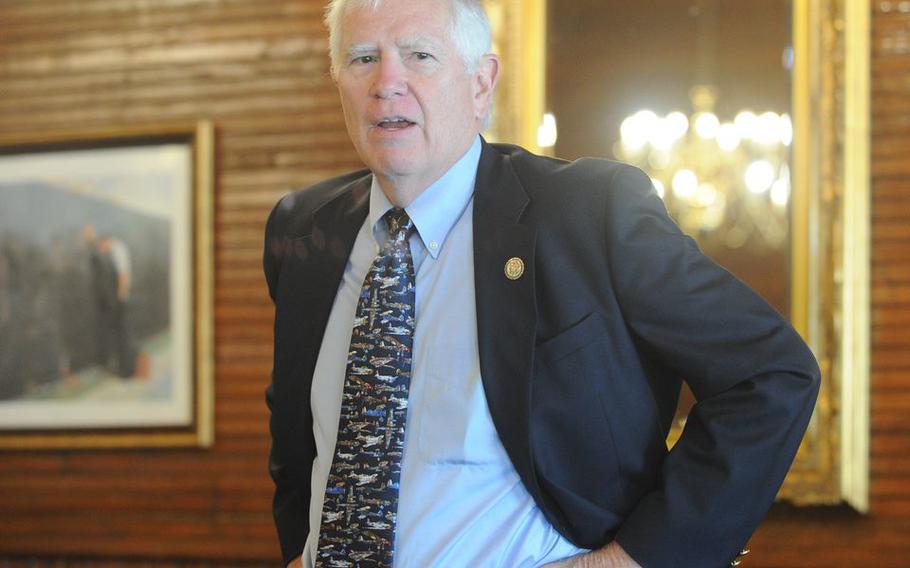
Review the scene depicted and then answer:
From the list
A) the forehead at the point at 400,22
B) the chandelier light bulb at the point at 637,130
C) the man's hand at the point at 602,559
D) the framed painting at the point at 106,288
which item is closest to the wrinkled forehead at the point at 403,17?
the forehead at the point at 400,22

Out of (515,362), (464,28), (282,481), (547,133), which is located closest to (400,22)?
(464,28)

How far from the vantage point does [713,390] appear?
169 centimetres

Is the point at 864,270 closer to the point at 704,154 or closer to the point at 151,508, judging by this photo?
the point at 704,154

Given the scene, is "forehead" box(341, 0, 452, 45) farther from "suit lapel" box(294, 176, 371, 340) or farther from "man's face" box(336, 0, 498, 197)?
"suit lapel" box(294, 176, 371, 340)

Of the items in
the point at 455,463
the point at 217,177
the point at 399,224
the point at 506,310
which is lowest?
the point at 455,463

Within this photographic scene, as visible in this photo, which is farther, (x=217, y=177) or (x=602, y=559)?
(x=217, y=177)

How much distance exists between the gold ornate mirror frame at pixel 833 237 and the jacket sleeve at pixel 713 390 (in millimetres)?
2641

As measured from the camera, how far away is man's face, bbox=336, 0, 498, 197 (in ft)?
5.98

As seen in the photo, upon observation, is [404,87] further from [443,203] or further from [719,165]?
[719,165]

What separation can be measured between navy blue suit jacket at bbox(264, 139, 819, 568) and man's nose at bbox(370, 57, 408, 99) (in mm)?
207

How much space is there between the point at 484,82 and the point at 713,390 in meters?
0.64

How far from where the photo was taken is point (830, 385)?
4203 millimetres

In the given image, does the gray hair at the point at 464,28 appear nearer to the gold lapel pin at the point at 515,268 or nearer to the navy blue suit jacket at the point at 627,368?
the navy blue suit jacket at the point at 627,368

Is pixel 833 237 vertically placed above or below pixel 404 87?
below
